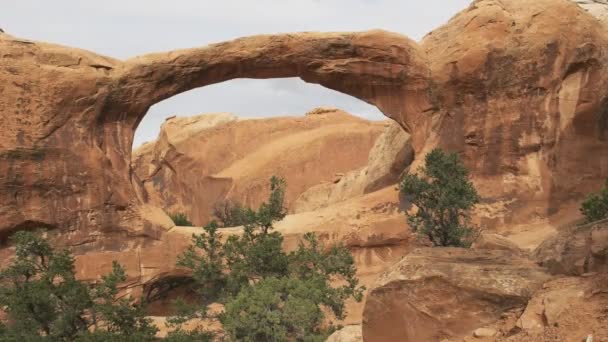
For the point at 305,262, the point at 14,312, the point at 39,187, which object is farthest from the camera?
the point at 39,187

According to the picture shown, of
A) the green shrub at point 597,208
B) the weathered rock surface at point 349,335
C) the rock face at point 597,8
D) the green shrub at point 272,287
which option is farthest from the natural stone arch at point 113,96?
the weathered rock surface at point 349,335

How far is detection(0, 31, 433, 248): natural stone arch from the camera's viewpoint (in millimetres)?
18688

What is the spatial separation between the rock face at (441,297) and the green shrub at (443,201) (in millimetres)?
7034

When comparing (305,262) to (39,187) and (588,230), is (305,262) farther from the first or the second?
(588,230)

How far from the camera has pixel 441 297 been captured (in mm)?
6000

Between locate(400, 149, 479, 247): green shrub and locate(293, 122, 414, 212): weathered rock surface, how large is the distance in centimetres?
918

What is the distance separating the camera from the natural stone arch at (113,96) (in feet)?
61.3

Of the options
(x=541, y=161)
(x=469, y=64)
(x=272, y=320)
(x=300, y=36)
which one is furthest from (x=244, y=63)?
(x=272, y=320)

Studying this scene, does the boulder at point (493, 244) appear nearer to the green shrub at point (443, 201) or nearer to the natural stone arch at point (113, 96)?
the green shrub at point (443, 201)

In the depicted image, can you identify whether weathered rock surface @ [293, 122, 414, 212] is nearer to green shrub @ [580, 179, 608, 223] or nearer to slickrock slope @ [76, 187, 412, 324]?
slickrock slope @ [76, 187, 412, 324]

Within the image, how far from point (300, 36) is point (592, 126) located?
884 cm

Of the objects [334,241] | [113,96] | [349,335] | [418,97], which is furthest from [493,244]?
[113,96]

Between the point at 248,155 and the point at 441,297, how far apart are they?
32.7 meters

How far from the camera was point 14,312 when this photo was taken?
13125 millimetres
